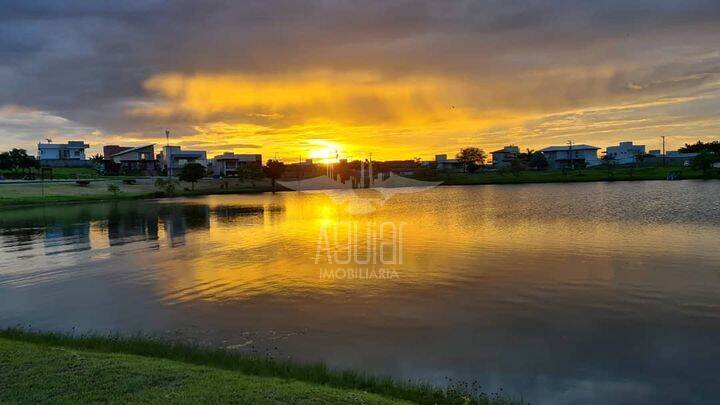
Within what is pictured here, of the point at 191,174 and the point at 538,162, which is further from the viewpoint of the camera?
the point at 538,162

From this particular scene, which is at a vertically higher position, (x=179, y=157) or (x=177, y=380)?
(x=179, y=157)

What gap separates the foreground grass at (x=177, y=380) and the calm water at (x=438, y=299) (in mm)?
1425

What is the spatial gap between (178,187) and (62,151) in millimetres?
56387

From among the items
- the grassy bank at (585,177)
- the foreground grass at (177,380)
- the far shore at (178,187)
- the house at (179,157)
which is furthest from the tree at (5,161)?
the foreground grass at (177,380)

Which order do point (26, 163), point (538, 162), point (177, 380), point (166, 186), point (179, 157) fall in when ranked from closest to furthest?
point (177, 380) → point (166, 186) → point (26, 163) → point (179, 157) → point (538, 162)

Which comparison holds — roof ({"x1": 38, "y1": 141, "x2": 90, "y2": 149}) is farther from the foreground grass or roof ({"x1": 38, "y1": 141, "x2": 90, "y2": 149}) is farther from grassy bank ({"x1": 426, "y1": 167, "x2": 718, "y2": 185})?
the foreground grass

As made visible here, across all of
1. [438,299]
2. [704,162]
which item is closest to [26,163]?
[438,299]

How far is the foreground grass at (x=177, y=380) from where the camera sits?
26.6 ft

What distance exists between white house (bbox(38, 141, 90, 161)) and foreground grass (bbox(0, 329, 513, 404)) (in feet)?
512

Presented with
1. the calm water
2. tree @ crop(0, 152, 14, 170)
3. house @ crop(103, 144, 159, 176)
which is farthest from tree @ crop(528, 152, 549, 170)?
tree @ crop(0, 152, 14, 170)

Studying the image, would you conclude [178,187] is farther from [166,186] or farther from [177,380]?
[177,380]

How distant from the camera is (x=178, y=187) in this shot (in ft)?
377

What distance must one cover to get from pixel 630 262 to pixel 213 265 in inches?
807

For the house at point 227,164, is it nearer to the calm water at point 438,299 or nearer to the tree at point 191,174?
the tree at point 191,174
